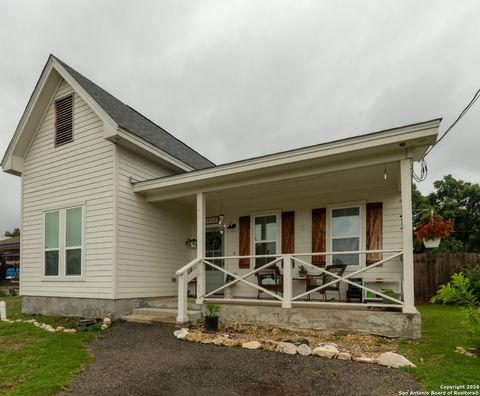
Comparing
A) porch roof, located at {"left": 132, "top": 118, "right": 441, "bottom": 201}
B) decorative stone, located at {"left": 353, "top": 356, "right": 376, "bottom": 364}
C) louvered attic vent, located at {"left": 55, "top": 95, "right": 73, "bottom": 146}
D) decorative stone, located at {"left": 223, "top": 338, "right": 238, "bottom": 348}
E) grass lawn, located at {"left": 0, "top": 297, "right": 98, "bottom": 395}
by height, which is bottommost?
grass lawn, located at {"left": 0, "top": 297, "right": 98, "bottom": 395}

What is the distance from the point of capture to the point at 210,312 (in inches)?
249

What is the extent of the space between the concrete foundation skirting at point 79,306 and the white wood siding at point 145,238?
0.69ft

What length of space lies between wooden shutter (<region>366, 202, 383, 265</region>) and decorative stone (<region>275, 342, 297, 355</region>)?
3247 mm

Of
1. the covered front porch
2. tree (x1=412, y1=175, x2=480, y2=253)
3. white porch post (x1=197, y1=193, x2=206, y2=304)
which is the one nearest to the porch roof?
the covered front porch

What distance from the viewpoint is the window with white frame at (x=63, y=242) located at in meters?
8.29

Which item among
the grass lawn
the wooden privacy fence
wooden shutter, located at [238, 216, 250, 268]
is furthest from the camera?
the wooden privacy fence

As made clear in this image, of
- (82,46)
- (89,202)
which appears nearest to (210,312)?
(89,202)

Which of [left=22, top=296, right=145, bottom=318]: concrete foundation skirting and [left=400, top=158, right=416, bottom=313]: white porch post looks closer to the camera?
[left=400, top=158, right=416, bottom=313]: white porch post

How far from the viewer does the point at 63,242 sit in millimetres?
8531

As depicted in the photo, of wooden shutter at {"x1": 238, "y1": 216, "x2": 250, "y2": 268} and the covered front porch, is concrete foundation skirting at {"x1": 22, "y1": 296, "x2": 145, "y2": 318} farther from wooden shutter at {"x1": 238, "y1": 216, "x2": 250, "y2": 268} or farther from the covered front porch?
wooden shutter at {"x1": 238, "y1": 216, "x2": 250, "y2": 268}

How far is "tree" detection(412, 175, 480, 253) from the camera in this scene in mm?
23031

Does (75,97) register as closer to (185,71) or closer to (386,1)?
(185,71)

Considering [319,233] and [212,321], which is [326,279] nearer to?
[319,233]

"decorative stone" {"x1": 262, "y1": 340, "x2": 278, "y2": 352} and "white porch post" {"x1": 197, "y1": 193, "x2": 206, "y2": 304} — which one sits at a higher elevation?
"white porch post" {"x1": 197, "y1": 193, "x2": 206, "y2": 304}
